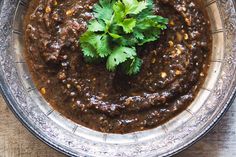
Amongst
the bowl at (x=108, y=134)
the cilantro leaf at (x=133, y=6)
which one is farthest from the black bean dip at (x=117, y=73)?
the cilantro leaf at (x=133, y=6)

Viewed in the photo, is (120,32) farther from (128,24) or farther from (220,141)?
(220,141)

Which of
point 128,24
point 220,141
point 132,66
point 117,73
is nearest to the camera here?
point 128,24

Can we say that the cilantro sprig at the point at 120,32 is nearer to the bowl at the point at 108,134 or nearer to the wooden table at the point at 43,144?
the bowl at the point at 108,134

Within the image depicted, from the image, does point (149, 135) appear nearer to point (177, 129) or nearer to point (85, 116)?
point (177, 129)

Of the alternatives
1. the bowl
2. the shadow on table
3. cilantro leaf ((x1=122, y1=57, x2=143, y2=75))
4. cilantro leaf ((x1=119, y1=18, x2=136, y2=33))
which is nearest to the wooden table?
the shadow on table

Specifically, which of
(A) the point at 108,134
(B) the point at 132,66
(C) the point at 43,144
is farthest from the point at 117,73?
(C) the point at 43,144

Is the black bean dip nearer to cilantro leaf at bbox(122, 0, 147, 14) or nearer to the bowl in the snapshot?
the bowl
